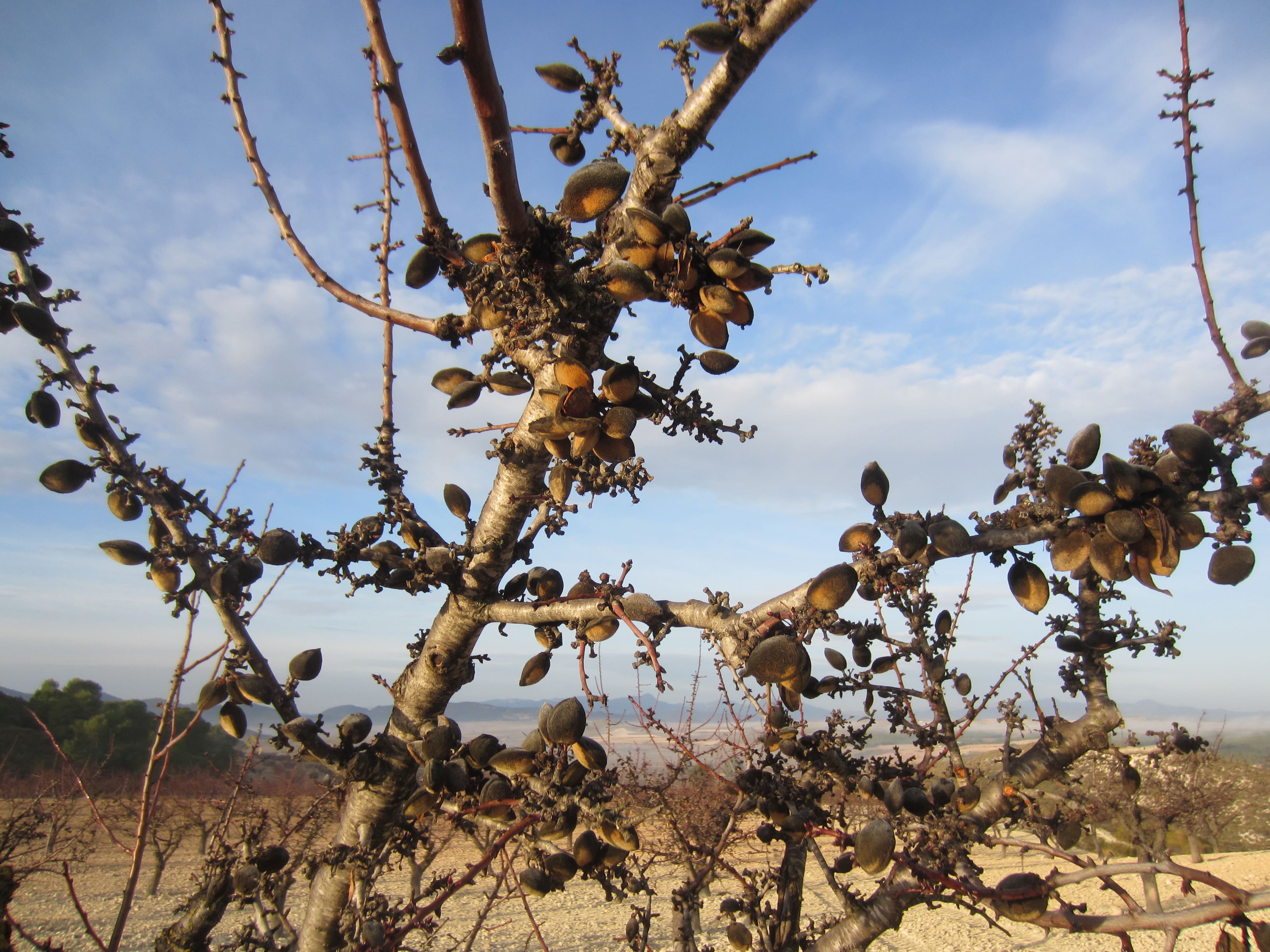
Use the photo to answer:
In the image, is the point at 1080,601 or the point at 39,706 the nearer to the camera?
the point at 1080,601

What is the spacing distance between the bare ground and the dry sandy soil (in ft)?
0.17

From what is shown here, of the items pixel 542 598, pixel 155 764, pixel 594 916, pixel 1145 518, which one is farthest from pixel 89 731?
pixel 1145 518

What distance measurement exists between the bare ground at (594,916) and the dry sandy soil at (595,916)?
2.0 inches

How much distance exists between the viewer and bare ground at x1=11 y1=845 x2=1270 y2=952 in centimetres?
1559

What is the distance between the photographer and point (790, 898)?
3270mm

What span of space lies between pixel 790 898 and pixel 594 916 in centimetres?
1924

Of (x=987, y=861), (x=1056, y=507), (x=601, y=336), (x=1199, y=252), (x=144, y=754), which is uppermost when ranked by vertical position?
(x=1199, y=252)

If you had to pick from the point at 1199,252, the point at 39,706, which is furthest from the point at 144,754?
the point at 1199,252

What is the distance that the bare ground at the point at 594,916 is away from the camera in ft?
51.2

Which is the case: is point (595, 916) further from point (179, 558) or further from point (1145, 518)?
point (1145, 518)

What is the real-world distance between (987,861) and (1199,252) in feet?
102

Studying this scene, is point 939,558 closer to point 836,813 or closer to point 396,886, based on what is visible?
point 836,813

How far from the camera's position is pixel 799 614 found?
169 centimetres

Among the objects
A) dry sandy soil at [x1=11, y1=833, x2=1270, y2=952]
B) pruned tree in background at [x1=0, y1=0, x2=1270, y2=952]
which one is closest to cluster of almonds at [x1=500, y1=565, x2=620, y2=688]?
pruned tree in background at [x1=0, y1=0, x2=1270, y2=952]
